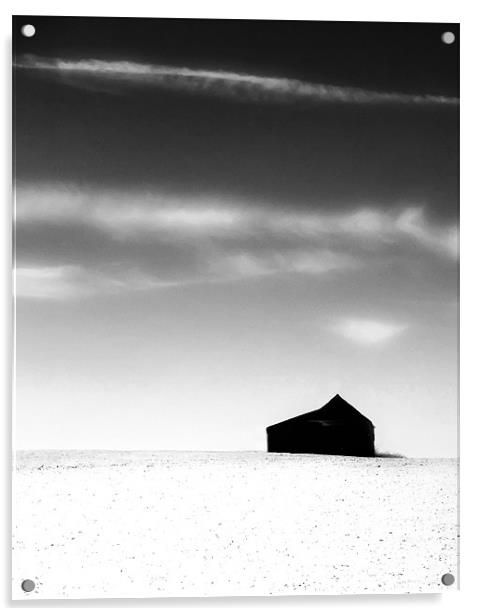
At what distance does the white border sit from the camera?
2.04 meters

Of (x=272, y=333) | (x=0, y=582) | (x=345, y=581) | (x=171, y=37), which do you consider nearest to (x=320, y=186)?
(x=272, y=333)

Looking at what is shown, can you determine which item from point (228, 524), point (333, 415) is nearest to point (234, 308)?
point (333, 415)

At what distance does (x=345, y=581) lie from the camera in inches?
80.6

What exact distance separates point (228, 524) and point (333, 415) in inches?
15.1

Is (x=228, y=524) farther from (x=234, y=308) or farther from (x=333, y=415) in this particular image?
(x=234, y=308)

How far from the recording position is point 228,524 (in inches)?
80.3

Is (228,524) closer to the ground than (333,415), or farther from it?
closer to the ground

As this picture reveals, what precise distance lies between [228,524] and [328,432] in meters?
0.34

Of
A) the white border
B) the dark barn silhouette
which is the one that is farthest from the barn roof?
the white border

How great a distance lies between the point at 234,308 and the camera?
2.09m

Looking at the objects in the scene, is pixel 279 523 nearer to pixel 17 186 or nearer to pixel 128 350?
pixel 128 350
